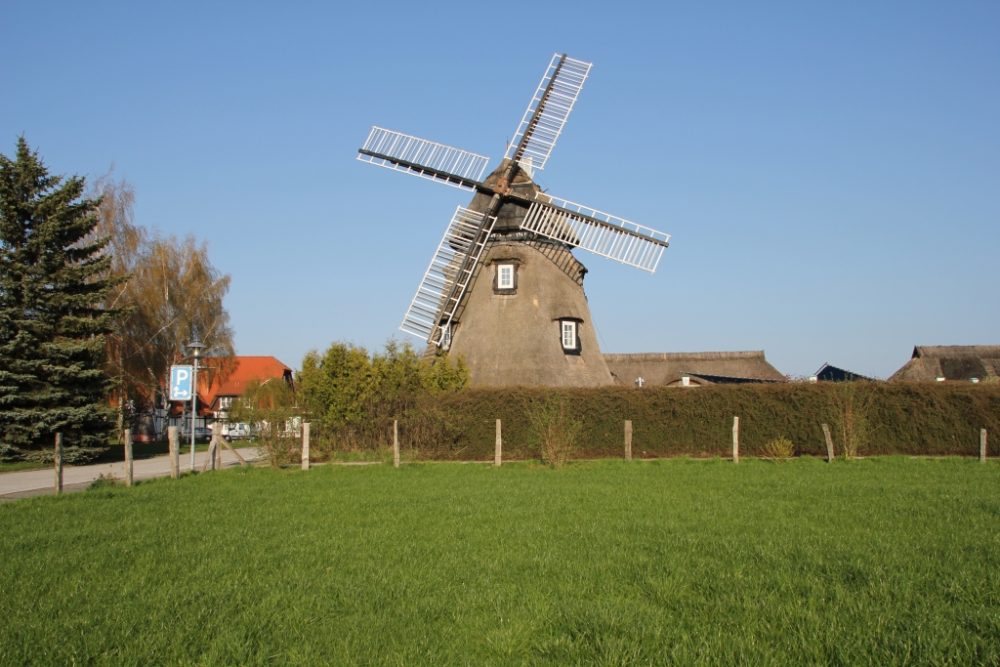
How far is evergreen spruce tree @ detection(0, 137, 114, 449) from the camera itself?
2661 centimetres

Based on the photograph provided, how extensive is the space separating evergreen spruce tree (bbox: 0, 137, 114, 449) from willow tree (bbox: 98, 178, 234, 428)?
34.8 ft

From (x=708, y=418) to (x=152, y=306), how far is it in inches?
1110

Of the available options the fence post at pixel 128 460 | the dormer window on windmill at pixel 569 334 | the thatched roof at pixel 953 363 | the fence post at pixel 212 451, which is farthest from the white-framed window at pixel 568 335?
the thatched roof at pixel 953 363

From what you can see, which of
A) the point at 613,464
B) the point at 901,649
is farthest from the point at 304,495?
the point at 901,649

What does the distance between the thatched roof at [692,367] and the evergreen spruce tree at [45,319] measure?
100ft

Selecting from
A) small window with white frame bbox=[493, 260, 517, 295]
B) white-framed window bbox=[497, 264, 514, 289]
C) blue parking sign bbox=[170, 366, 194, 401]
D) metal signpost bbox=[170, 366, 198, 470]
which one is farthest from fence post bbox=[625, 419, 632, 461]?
blue parking sign bbox=[170, 366, 194, 401]

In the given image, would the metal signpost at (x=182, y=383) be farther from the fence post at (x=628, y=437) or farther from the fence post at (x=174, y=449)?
the fence post at (x=628, y=437)

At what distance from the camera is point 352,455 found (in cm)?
2580

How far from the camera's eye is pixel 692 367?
53.1m

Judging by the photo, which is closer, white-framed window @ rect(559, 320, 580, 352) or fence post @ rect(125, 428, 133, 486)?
fence post @ rect(125, 428, 133, 486)

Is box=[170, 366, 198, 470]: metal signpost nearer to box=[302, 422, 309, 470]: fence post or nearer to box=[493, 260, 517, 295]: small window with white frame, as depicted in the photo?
box=[302, 422, 309, 470]: fence post

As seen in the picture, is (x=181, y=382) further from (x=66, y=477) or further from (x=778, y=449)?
(x=778, y=449)

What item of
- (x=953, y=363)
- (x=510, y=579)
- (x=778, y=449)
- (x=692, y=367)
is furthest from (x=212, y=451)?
(x=953, y=363)

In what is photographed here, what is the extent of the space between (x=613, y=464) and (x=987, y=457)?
38.0ft
